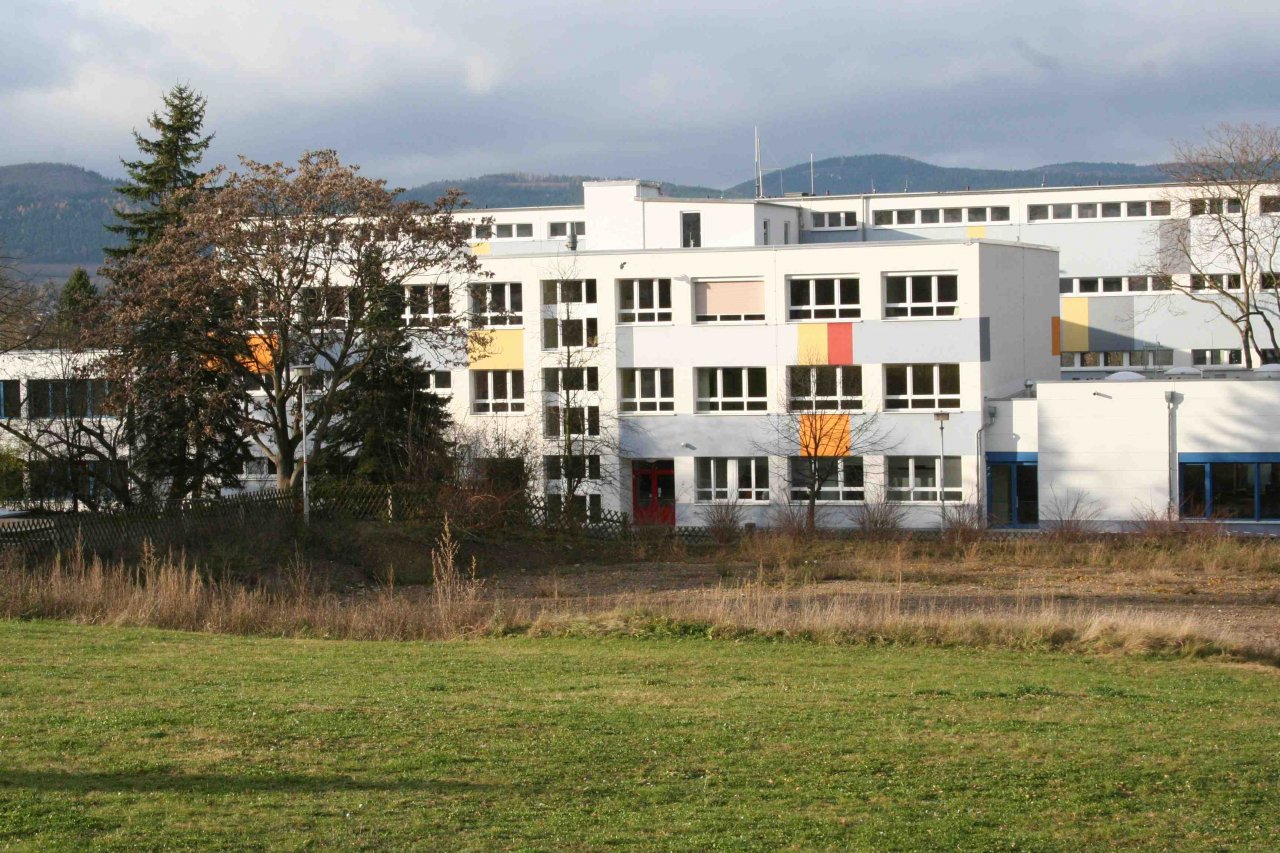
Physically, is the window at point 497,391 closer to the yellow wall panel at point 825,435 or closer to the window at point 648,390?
the window at point 648,390

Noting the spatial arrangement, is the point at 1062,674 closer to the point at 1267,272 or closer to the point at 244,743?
the point at 244,743

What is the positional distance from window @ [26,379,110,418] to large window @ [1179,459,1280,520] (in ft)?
122

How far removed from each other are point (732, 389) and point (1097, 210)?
33901mm

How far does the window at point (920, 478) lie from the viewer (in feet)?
169

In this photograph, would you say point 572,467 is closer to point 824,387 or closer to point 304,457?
point 824,387

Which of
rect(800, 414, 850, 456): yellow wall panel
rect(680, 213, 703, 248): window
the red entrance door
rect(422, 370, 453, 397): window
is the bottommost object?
the red entrance door

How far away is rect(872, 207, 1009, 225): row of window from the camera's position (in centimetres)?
7931

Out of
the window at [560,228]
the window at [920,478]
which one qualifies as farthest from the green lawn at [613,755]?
the window at [560,228]

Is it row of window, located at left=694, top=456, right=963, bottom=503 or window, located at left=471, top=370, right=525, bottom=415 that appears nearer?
row of window, located at left=694, top=456, right=963, bottom=503

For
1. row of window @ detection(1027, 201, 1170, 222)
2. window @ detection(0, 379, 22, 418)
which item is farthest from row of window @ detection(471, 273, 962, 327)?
row of window @ detection(1027, 201, 1170, 222)

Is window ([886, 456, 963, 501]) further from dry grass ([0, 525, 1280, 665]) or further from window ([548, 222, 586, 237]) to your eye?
window ([548, 222, 586, 237])

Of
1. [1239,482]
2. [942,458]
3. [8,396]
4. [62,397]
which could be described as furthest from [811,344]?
[8,396]

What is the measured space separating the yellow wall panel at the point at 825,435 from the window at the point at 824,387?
0.69m

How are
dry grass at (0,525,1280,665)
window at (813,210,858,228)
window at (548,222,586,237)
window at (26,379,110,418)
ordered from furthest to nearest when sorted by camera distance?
window at (813,210,858,228), window at (548,222,586,237), window at (26,379,110,418), dry grass at (0,525,1280,665)
